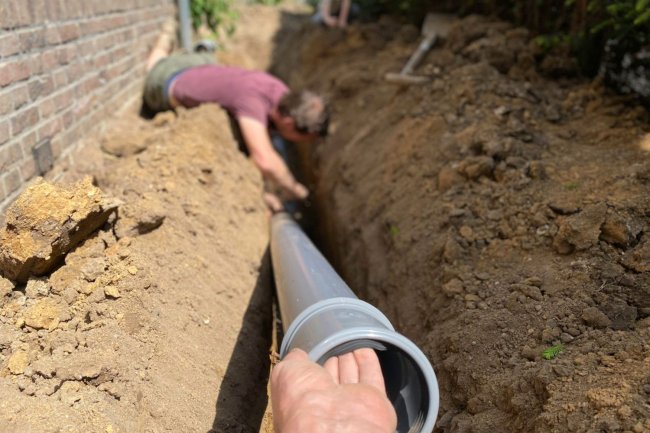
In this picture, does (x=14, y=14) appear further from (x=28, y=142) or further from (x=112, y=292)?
(x=112, y=292)

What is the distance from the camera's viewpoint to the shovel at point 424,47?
4.41 metres

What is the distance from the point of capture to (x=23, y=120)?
96.6 inches

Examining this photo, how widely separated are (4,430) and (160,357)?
60 centimetres

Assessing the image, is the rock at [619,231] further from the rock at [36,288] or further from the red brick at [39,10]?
the red brick at [39,10]

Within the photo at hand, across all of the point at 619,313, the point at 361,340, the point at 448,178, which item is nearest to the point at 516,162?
the point at 448,178

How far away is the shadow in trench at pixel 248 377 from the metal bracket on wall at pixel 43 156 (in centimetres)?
129

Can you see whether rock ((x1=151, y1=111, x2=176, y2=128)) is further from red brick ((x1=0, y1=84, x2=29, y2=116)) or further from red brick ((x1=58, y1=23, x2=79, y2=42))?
red brick ((x1=0, y1=84, x2=29, y2=116))

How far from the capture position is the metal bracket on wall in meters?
2.59

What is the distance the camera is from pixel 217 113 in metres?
3.93

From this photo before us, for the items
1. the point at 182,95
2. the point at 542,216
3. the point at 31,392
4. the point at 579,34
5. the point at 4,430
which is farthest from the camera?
the point at 182,95

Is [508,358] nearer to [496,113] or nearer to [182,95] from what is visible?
[496,113]

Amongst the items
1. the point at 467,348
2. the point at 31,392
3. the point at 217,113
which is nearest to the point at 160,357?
the point at 31,392

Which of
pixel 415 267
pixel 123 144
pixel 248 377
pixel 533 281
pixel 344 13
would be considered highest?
pixel 344 13

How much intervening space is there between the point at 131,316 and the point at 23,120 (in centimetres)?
113
